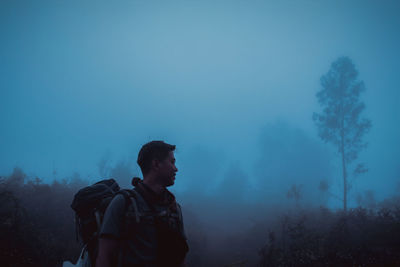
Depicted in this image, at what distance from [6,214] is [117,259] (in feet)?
30.5

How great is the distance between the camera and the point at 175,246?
7.65 feet

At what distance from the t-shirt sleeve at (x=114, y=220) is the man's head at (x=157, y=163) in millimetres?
541

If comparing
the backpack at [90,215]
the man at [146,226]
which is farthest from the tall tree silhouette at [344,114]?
the backpack at [90,215]

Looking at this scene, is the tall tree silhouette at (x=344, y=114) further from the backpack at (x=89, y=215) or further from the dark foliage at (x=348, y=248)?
the backpack at (x=89, y=215)

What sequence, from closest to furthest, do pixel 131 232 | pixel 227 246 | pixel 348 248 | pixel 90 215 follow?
pixel 131 232 → pixel 90 215 → pixel 348 248 → pixel 227 246

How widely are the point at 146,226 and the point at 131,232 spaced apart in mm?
164

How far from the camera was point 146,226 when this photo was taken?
2.22 metres

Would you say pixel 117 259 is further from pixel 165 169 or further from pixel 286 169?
pixel 286 169

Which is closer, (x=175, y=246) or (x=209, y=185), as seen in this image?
(x=175, y=246)

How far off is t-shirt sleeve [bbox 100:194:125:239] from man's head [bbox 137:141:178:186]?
0.54m

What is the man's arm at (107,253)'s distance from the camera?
6.54ft

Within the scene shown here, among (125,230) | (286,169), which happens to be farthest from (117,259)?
(286,169)

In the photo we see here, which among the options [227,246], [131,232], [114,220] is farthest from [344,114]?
[114,220]

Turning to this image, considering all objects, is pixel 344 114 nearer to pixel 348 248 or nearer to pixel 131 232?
pixel 348 248
